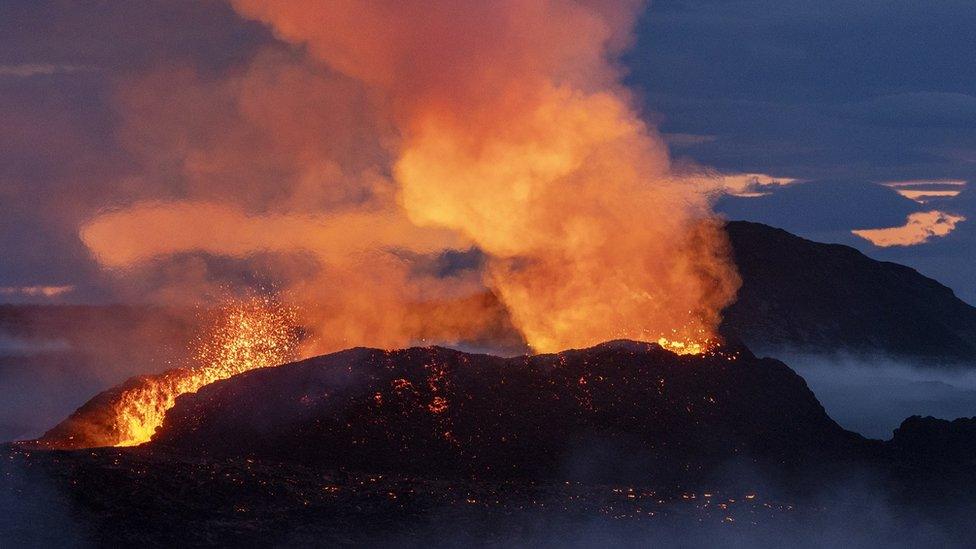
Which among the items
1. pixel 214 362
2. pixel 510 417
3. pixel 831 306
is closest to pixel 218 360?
pixel 214 362

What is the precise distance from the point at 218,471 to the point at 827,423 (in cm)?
2169

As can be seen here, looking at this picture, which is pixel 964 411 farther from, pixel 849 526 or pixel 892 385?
pixel 849 526

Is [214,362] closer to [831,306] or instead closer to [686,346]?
[686,346]

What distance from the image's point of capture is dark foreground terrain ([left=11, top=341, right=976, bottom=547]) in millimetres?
37531

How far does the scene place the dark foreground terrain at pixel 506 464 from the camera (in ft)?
123

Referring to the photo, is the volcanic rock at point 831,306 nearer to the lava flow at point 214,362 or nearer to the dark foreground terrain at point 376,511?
the lava flow at point 214,362

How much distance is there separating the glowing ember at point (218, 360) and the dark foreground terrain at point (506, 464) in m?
3.01

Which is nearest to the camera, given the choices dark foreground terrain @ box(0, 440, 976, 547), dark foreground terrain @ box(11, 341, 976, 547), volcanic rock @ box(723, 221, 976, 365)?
dark foreground terrain @ box(0, 440, 976, 547)

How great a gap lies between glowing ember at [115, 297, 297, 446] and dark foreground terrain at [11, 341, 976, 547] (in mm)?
3008

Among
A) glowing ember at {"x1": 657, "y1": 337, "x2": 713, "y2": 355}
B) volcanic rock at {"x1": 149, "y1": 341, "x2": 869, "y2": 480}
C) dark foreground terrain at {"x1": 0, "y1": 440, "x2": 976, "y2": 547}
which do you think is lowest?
dark foreground terrain at {"x1": 0, "y1": 440, "x2": 976, "y2": 547}

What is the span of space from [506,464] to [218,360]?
16.6 meters

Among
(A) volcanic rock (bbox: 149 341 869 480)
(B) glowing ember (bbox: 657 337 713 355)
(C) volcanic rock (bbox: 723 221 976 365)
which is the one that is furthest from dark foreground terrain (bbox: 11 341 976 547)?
(C) volcanic rock (bbox: 723 221 976 365)

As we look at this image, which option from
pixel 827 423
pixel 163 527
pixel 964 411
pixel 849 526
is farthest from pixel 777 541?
pixel 964 411

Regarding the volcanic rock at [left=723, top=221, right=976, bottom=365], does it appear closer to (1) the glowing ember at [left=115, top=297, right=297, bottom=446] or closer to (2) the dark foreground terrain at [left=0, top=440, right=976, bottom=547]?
(1) the glowing ember at [left=115, top=297, right=297, bottom=446]
